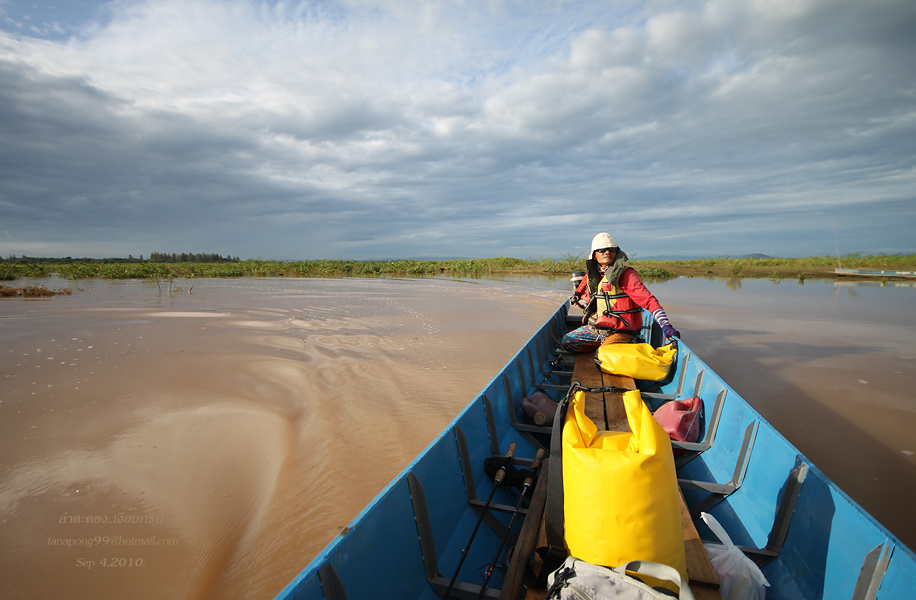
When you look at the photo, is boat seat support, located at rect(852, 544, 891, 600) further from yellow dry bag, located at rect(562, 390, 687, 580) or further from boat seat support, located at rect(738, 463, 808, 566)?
yellow dry bag, located at rect(562, 390, 687, 580)

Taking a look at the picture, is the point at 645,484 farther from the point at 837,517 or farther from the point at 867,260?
the point at 867,260

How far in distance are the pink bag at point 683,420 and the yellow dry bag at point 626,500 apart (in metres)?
2.17

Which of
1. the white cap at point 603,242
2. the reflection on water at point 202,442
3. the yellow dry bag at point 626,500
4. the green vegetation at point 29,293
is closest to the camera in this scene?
the yellow dry bag at point 626,500

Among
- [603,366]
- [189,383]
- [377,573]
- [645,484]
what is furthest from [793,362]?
[189,383]

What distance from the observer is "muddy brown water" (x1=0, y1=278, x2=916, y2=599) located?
282cm

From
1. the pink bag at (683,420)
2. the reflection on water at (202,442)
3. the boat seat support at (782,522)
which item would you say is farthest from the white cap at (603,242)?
the boat seat support at (782,522)

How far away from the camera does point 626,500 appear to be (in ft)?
4.45

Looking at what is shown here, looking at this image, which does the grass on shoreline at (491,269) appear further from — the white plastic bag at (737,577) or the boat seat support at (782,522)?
the white plastic bag at (737,577)

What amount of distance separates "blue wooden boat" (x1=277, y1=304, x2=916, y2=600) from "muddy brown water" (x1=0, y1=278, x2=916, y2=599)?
1265mm

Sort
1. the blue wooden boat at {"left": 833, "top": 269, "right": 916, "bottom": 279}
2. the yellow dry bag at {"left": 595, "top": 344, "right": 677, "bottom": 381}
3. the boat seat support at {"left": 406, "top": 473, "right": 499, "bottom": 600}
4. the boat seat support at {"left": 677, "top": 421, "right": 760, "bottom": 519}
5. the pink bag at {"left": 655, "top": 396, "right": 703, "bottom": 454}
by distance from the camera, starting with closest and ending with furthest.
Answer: the boat seat support at {"left": 406, "top": 473, "right": 499, "bottom": 600}
the boat seat support at {"left": 677, "top": 421, "right": 760, "bottom": 519}
the pink bag at {"left": 655, "top": 396, "right": 703, "bottom": 454}
the yellow dry bag at {"left": 595, "top": 344, "right": 677, "bottom": 381}
the blue wooden boat at {"left": 833, "top": 269, "right": 916, "bottom": 279}

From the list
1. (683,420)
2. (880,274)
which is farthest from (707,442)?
(880,274)

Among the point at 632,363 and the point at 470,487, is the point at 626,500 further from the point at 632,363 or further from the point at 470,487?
the point at 632,363

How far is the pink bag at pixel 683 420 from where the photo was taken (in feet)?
11.0

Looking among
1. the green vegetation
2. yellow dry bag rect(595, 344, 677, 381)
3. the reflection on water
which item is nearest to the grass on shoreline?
the green vegetation
